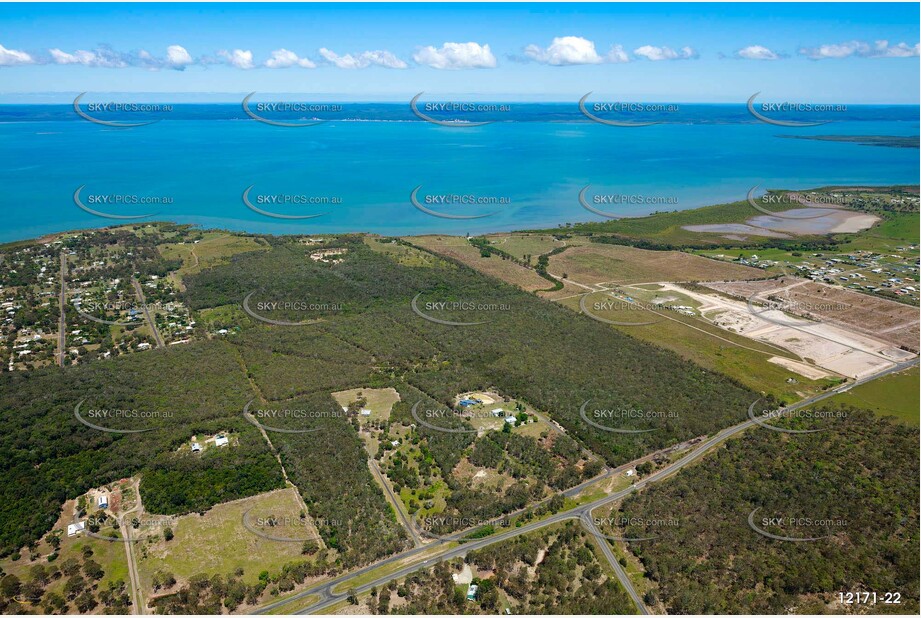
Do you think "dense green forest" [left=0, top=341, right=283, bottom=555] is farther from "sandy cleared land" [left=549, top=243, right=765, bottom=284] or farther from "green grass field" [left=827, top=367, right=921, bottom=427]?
"sandy cleared land" [left=549, top=243, right=765, bottom=284]

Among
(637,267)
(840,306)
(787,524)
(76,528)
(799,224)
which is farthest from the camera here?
(799,224)

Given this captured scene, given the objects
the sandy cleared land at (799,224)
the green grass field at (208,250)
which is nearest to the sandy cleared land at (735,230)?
the sandy cleared land at (799,224)

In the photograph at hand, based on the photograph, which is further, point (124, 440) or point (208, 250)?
point (208, 250)

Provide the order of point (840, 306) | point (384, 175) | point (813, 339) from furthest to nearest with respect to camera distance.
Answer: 1. point (384, 175)
2. point (840, 306)
3. point (813, 339)

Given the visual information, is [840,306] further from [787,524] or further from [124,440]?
[124,440]

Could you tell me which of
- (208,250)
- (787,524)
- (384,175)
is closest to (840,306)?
(787,524)

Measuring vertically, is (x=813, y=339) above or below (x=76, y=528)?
above

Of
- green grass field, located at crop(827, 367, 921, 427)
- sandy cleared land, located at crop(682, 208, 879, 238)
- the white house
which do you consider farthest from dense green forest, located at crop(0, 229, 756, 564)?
sandy cleared land, located at crop(682, 208, 879, 238)
